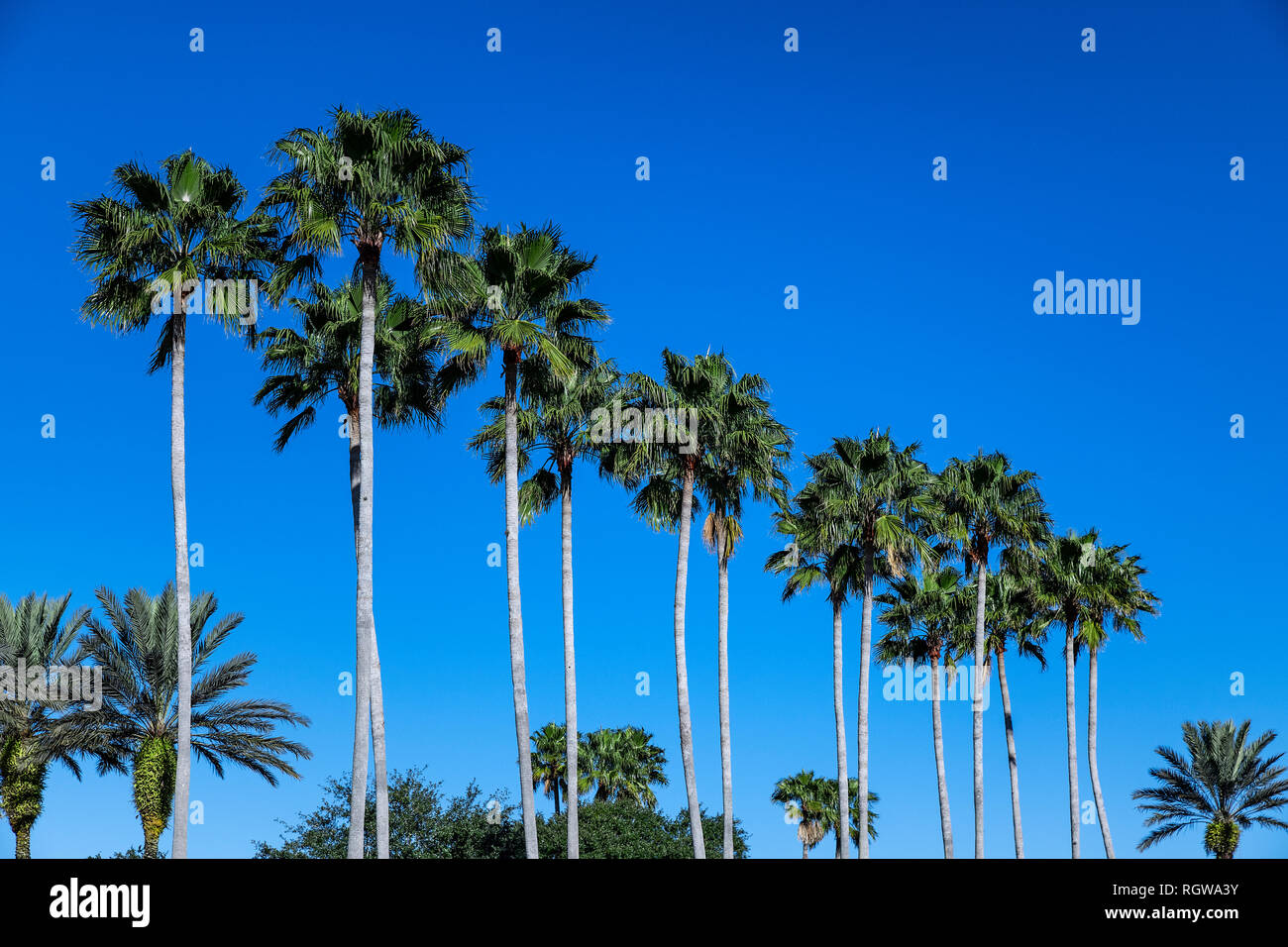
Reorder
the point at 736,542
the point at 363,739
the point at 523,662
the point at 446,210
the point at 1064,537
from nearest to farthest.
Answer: the point at 363,739, the point at 446,210, the point at 523,662, the point at 736,542, the point at 1064,537

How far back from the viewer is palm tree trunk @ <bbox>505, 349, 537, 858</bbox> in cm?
3194

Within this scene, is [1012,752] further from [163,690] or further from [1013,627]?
[163,690]

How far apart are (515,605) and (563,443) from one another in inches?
285

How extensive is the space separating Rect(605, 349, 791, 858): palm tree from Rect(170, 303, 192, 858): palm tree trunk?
544 inches

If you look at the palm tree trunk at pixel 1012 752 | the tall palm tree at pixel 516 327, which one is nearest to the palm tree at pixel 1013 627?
the palm tree trunk at pixel 1012 752

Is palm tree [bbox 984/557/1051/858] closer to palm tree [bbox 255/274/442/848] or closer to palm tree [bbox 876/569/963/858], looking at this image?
palm tree [bbox 876/569/963/858]

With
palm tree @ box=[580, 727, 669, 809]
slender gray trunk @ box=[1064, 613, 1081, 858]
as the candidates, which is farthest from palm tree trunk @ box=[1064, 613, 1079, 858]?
palm tree @ box=[580, 727, 669, 809]

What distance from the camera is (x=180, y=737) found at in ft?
91.6

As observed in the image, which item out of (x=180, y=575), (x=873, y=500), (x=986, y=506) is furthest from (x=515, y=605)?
(x=986, y=506)

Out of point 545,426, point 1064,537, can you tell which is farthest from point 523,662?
point 1064,537
